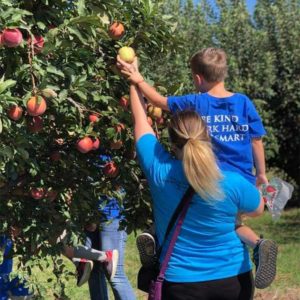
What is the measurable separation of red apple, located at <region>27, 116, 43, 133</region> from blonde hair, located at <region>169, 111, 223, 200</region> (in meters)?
0.59

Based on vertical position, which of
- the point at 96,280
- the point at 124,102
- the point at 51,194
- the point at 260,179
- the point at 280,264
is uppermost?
the point at 124,102

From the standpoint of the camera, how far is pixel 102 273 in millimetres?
4469

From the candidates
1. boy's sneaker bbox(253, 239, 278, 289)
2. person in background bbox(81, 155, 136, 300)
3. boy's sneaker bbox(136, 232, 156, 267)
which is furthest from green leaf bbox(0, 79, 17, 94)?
person in background bbox(81, 155, 136, 300)

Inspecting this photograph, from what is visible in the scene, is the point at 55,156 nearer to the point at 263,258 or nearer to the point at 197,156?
the point at 197,156

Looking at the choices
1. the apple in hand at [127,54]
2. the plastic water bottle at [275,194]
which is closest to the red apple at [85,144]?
the apple in hand at [127,54]

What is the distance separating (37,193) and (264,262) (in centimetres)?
108

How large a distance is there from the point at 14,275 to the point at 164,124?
4.24 ft

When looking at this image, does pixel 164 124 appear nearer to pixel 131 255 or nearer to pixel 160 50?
pixel 160 50

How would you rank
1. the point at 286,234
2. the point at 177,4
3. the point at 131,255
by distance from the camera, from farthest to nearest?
1. the point at 177,4
2. the point at 286,234
3. the point at 131,255

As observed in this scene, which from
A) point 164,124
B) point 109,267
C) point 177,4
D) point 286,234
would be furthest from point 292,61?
point 164,124

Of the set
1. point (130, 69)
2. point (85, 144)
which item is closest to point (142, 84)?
point (130, 69)

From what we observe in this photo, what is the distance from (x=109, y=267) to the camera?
4.27 m

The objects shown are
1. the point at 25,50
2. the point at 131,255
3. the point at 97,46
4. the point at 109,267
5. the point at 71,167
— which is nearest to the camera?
the point at 25,50

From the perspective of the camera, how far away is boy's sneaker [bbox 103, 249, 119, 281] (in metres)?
4.27
